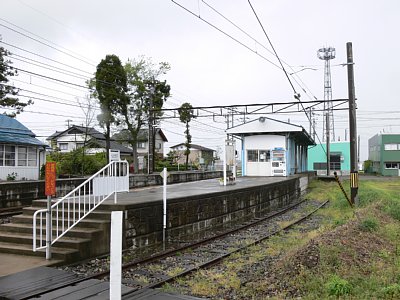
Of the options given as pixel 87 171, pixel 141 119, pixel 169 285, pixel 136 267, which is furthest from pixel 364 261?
pixel 141 119

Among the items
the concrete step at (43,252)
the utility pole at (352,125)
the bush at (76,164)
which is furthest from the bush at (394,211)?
the bush at (76,164)

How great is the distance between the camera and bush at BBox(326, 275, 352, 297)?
484cm

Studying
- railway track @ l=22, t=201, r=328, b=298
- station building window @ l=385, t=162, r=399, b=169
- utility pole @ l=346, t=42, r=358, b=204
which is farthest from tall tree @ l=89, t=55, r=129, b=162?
station building window @ l=385, t=162, r=399, b=169

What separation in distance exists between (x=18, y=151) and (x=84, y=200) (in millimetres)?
17020

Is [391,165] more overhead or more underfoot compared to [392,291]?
more overhead

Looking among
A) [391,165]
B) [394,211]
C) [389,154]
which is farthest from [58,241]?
[391,165]

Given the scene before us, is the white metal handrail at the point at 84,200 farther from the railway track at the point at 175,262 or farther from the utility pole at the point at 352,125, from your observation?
the utility pole at the point at 352,125

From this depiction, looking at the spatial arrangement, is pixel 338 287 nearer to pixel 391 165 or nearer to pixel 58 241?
pixel 58 241

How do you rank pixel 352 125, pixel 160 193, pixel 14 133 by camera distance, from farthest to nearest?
pixel 14 133
pixel 352 125
pixel 160 193

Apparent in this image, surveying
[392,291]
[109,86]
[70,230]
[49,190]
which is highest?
[109,86]

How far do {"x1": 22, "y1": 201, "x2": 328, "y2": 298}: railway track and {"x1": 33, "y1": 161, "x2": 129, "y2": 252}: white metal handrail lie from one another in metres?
A: 1.00

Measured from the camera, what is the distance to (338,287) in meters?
4.91

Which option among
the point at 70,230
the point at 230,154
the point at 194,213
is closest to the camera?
the point at 70,230

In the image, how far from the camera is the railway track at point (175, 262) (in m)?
6.21
